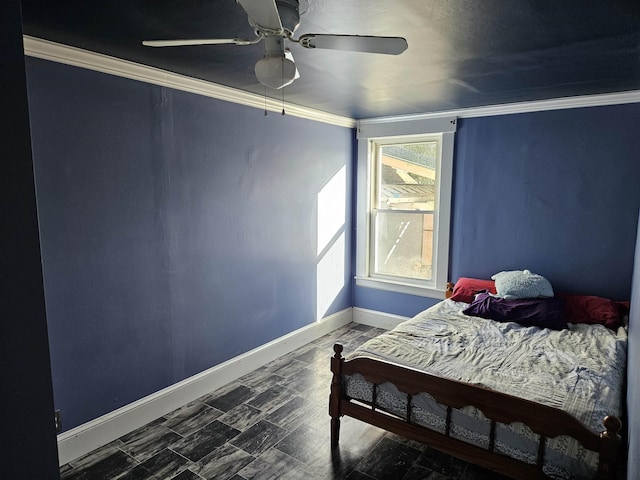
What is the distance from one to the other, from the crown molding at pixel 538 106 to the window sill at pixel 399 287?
5.78ft

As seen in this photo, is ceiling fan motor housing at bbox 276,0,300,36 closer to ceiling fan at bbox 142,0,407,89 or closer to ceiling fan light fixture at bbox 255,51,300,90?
ceiling fan at bbox 142,0,407,89

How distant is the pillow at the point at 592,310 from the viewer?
308cm

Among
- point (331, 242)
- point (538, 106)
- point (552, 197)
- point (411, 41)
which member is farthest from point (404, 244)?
point (411, 41)

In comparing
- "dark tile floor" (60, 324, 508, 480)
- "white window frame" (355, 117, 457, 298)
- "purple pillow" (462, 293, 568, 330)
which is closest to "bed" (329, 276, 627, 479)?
"purple pillow" (462, 293, 568, 330)

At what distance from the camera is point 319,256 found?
4.27 metres

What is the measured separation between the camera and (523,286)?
3.37 meters

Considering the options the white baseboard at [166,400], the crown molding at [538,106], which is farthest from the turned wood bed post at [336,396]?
the crown molding at [538,106]

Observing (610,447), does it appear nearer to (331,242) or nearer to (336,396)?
(336,396)

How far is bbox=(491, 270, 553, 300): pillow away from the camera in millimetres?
3330

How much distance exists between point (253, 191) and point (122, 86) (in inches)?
49.8

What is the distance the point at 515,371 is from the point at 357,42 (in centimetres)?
197

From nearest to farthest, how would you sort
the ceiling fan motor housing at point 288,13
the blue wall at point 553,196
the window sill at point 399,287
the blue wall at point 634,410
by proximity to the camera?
the blue wall at point 634,410 < the ceiling fan motor housing at point 288,13 < the blue wall at point 553,196 < the window sill at point 399,287

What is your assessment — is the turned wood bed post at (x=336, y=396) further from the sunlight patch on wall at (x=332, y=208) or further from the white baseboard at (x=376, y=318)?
the white baseboard at (x=376, y=318)

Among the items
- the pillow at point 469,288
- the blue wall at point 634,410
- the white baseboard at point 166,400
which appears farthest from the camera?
the pillow at point 469,288
